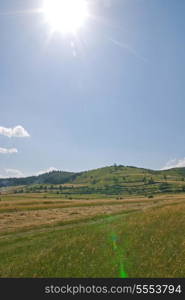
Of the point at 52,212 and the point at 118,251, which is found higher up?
the point at 118,251

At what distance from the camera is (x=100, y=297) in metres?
10.3

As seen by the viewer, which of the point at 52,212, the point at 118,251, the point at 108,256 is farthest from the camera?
the point at 52,212

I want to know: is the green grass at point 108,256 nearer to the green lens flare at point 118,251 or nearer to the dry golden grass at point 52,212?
the green lens flare at point 118,251

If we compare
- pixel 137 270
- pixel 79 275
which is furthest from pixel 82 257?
pixel 137 270

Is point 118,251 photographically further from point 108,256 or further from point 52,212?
point 52,212

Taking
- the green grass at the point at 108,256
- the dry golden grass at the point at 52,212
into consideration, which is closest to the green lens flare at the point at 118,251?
the green grass at the point at 108,256

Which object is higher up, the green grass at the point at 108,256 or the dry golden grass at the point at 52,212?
the green grass at the point at 108,256

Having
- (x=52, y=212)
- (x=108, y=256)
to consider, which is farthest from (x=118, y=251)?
(x=52, y=212)

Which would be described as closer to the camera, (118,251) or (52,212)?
(118,251)

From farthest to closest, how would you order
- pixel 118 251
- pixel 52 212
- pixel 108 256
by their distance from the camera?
pixel 52 212, pixel 118 251, pixel 108 256

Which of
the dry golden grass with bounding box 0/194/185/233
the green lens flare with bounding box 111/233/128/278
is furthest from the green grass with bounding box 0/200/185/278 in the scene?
the dry golden grass with bounding box 0/194/185/233

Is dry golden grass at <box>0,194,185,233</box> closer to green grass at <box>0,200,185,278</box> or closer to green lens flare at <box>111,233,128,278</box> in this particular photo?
green grass at <box>0,200,185,278</box>

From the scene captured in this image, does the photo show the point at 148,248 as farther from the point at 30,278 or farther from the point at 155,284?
the point at 30,278

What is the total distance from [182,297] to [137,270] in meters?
2.84
